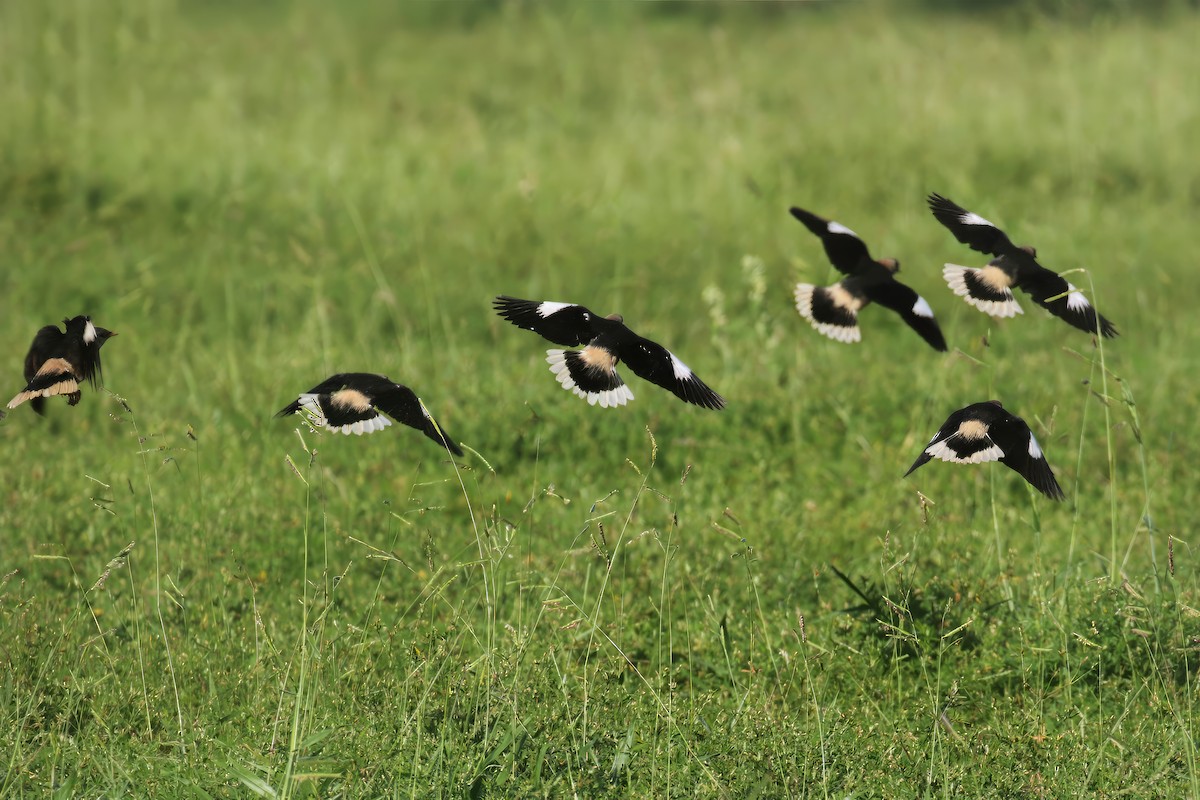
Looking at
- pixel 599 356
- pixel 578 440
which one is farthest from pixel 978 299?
pixel 578 440

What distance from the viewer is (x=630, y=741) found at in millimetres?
3002

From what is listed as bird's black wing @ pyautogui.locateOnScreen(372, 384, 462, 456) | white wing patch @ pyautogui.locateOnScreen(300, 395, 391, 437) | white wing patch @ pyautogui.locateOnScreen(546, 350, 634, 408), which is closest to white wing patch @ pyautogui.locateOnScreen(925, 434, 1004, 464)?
white wing patch @ pyautogui.locateOnScreen(546, 350, 634, 408)

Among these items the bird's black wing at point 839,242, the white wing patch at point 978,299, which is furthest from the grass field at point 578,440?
the bird's black wing at point 839,242

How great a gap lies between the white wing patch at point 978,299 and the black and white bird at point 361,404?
1208mm

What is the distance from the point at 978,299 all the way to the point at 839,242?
40 centimetres

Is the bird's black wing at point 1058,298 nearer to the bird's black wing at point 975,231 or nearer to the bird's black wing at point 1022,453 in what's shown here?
the bird's black wing at point 975,231

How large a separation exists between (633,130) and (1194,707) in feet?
23.1

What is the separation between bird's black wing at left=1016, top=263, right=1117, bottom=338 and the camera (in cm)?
304

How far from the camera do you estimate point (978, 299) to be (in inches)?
120

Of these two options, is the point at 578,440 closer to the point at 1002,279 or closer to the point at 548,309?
the point at 548,309

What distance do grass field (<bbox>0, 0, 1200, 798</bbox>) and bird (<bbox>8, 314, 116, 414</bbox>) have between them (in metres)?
0.19

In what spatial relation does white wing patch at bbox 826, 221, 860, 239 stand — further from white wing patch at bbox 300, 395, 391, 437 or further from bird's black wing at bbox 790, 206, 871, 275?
white wing patch at bbox 300, 395, 391, 437

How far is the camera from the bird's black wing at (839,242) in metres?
3.26

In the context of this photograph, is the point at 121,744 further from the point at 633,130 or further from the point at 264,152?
the point at 633,130
